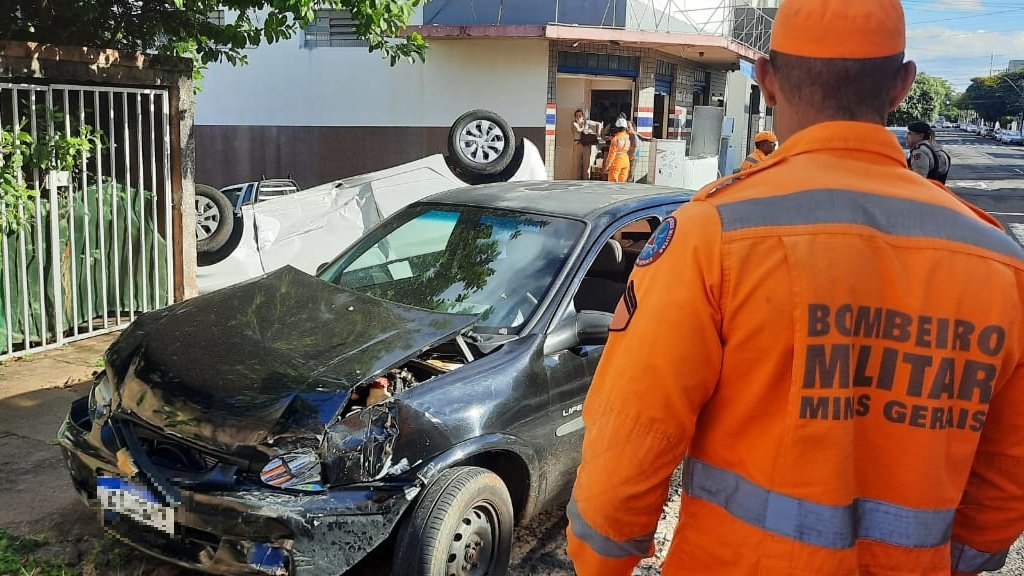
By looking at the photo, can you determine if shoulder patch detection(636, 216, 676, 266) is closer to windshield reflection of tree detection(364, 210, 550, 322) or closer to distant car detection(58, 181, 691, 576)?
distant car detection(58, 181, 691, 576)

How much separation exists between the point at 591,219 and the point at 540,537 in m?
1.50

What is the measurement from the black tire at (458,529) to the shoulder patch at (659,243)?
1.73 m

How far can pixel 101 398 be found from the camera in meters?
3.44

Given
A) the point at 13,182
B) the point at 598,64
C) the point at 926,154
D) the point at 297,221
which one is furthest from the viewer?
the point at 598,64

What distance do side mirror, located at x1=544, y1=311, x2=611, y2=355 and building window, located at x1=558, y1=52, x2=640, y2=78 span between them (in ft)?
37.5

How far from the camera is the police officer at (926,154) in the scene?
8.58 m

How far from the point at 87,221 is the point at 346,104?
29.0 ft

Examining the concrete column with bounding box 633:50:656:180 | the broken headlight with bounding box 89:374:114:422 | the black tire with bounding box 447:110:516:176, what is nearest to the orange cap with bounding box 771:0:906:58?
the broken headlight with bounding box 89:374:114:422

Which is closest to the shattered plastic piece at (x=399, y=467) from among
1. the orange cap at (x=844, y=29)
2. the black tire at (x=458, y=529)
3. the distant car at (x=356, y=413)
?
the distant car at (x=356, y=413)

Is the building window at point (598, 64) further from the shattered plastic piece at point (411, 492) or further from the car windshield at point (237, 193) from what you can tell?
the shattered plastic piece at point (411, 492)

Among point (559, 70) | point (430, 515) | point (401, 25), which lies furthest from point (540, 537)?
point (559, 70)

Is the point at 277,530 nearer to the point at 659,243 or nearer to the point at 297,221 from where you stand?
the point at 659,243

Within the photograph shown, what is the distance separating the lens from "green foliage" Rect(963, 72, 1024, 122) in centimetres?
9788

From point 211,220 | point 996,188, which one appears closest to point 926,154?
point 211,220
